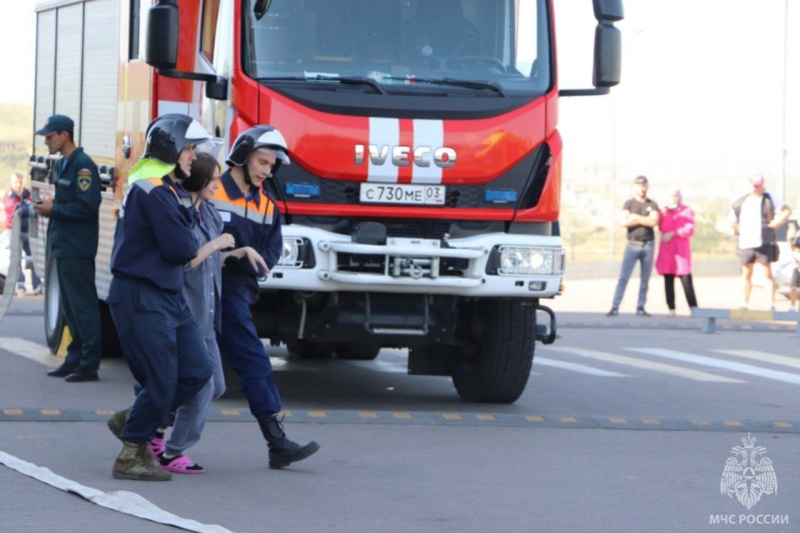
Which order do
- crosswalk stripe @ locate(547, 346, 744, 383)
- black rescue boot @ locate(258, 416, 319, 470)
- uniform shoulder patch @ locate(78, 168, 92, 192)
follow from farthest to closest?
crosswalk stripe @ locate(547, 346, 744, 383)
uniform shoulder patch @ locate(78, 168, 92, 192)
black rescue boot @ locate(258, 416, 319, 470)

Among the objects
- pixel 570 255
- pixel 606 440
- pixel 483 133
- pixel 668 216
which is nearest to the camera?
pixel 606 440

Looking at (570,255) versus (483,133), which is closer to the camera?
(483,133)

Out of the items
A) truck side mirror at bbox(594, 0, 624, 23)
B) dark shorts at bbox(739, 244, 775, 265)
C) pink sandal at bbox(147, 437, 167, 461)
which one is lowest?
pink sandal at bbox(147, 437, 167, 461)

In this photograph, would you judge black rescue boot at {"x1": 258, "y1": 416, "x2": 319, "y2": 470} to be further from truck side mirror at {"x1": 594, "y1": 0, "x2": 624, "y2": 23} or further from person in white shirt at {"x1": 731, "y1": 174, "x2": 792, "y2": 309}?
person in white shirt at {"x1": 731, "y1": 174, "x2": 792, "y2": 309}

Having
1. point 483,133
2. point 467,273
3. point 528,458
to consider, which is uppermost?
point 483,133

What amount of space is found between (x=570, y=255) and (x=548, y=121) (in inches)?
1134

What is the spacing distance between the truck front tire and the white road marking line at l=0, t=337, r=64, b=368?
3713 millimetres

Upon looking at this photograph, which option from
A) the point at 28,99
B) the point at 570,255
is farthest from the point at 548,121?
the point at 28,99

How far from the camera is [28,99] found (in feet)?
223

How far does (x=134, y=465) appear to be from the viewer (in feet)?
26.7

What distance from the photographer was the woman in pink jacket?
72.9 ft

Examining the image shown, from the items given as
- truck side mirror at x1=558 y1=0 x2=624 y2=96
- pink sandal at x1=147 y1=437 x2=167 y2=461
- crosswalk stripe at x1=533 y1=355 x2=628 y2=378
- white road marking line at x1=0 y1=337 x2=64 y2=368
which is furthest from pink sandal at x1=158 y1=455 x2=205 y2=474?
crosswalk stripe at x1=533 y1=355 x2=628 y2=378

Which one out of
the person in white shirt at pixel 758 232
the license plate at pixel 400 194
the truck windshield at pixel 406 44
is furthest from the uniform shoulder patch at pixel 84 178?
the person in white shirt at pixel 758 232

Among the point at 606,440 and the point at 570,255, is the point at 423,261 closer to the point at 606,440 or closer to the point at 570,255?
the point at 606,440
